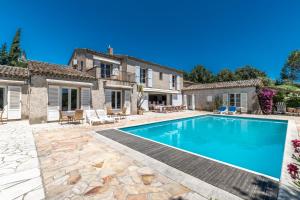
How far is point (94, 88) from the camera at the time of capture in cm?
1470

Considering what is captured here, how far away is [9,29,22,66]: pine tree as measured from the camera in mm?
34469

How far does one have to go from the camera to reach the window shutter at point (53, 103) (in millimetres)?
12188

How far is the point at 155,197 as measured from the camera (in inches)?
115

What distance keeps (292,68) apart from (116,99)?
2035 inches

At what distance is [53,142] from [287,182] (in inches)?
329

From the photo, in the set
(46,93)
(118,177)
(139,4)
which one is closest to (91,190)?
(118,177)

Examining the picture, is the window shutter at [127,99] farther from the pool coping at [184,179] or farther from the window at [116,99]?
the pool coping at [184,179]

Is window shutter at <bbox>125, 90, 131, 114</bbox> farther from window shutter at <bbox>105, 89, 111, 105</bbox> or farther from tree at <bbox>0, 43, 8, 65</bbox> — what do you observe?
tree at <bbox>0, 43, 8, 65</bbox>

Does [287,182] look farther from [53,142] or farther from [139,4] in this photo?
[139,4]

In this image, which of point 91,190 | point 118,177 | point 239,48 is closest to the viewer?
point 91,190

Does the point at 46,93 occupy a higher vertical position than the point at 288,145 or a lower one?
higher

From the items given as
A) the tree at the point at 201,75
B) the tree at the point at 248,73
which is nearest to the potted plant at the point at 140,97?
the tree at the point at 201,75

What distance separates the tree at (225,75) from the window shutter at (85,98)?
1746 inches

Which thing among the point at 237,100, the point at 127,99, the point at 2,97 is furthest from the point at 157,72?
the point at 2,97
